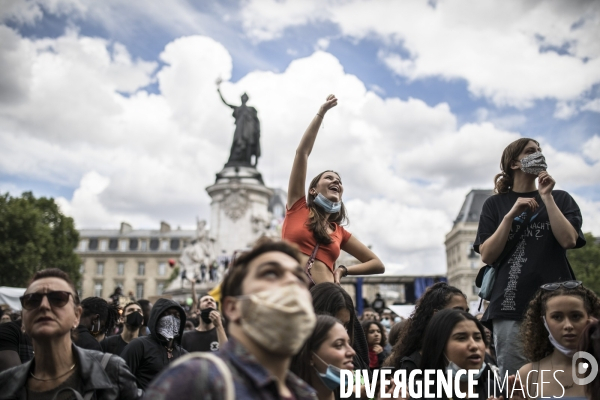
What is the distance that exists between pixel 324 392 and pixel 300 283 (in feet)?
5.72

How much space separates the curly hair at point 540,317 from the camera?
4.17 meters

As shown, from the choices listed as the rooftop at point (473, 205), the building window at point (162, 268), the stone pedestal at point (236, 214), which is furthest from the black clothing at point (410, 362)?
the building window at point (162, 268)

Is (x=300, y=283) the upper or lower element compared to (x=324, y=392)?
upper

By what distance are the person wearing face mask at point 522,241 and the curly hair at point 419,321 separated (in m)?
0.47

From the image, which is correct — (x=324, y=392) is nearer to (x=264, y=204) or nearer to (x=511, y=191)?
(x=511, y=191)

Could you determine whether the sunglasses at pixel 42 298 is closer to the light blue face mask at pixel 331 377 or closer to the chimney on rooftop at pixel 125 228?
the light blue face mask at pixel 331 377

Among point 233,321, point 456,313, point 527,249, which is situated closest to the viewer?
point 233,321

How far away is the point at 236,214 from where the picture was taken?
33.9 metres

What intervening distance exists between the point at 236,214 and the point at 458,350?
1201 inches

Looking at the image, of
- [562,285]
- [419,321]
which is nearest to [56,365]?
[419,321]

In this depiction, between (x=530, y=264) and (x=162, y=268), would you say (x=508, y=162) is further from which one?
(x=162, y=268)

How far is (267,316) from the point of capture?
2047 millimetres

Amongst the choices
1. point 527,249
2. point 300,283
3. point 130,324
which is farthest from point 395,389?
point 130,324

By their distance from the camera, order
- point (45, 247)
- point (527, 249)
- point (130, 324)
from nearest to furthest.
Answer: point (527, 249) → point (130, 324) → point (45, 247)
